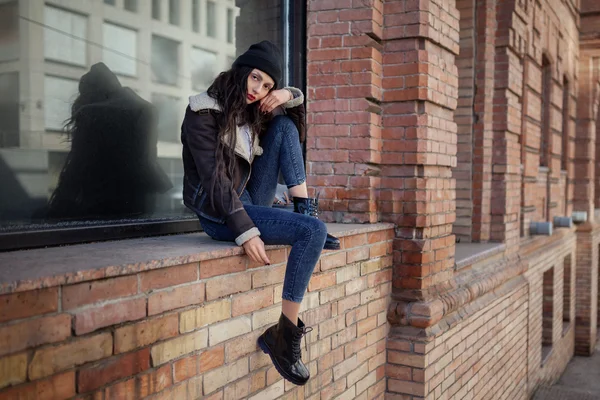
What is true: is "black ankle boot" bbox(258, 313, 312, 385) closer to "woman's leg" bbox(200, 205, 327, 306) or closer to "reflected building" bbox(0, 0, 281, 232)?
"woman's leg" bbox(200, 205, 327, 306)

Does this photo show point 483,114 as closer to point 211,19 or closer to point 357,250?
point 357,250

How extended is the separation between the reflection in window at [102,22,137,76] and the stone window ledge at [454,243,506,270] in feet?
9.39

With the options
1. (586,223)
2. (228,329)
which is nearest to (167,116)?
(228,329)

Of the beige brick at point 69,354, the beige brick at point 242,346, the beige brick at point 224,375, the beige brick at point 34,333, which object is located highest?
the beige brick at point 34,333

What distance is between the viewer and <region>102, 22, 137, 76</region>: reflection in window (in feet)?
9.37

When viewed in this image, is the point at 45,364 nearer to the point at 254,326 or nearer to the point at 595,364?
the point at 254,326

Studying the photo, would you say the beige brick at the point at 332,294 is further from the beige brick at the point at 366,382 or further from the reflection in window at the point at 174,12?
the reflection in window at the point at 174,12

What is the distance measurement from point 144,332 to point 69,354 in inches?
12.4

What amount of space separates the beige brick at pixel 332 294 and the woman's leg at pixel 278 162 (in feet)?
2.08

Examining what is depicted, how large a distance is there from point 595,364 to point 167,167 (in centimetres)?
920

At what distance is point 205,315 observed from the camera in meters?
2.40

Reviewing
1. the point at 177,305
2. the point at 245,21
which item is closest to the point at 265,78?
the point at 177,305

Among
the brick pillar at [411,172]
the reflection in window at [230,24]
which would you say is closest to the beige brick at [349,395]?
the brick pillar at [411,172]

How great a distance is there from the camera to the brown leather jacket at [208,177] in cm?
248
